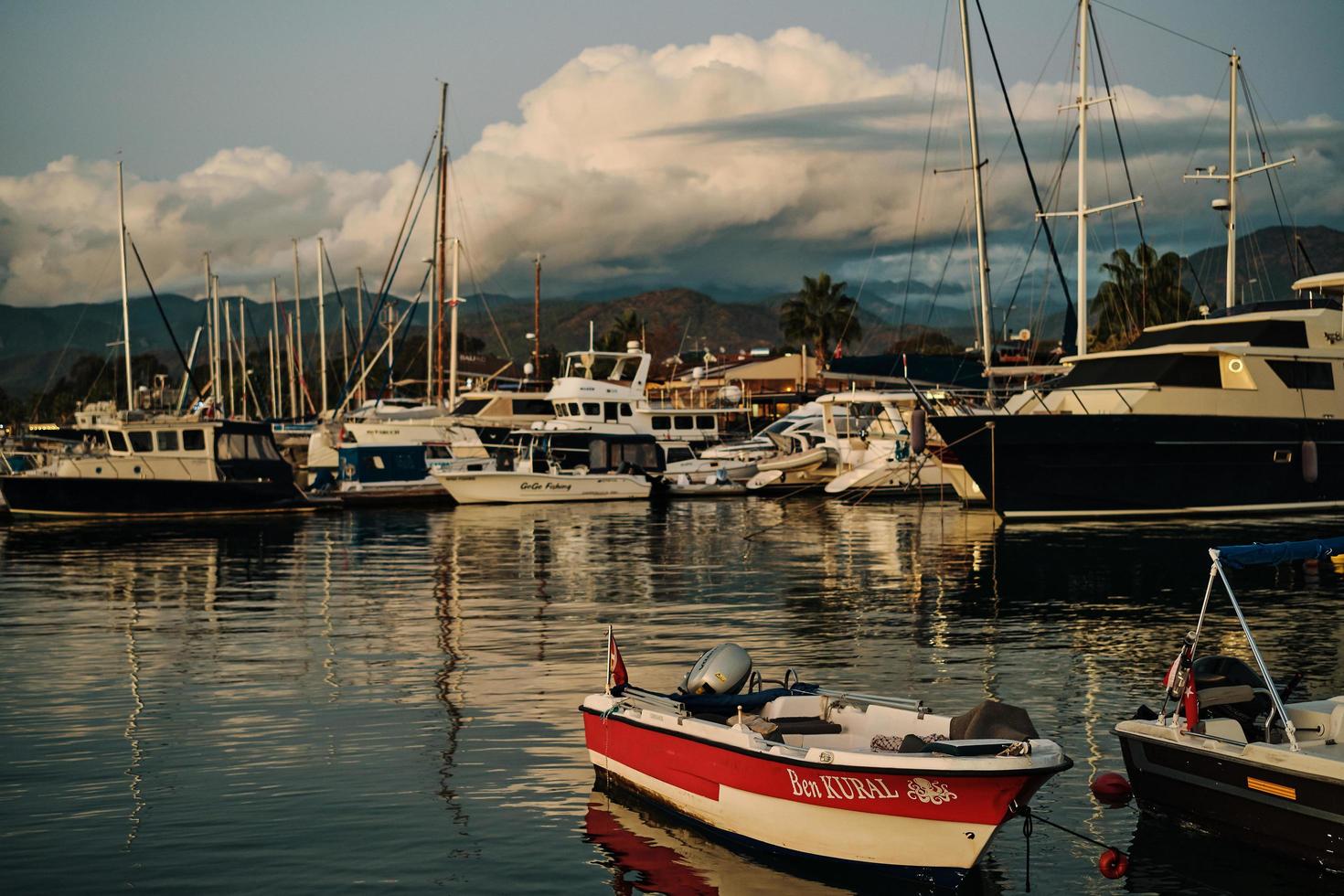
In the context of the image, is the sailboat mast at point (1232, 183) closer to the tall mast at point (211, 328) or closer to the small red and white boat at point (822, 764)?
the small red and white boat at point (822, 764)

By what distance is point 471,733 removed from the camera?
15367 mm

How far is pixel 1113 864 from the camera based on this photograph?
35.2ft

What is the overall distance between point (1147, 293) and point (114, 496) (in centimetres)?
7200

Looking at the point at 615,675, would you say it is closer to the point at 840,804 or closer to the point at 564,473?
the point at 840,804

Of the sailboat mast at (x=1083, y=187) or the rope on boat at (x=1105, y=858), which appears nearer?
the rope on boat at (x=1105, y=858)

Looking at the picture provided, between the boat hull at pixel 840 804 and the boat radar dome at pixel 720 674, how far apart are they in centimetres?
92

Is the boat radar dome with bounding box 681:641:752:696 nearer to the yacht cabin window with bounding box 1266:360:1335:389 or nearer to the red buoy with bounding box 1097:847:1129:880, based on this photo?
the red buoy with bounding box 1097:847:1129:880

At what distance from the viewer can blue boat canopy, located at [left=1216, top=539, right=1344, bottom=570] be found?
11789 millimetres

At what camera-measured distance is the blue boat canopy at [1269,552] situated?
11789 mm

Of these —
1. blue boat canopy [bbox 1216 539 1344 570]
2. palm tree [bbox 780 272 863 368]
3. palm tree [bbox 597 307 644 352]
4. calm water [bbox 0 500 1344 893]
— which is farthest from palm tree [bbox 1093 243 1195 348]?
Answer: blue boat canopy [bbox 1216 539 1344 570]

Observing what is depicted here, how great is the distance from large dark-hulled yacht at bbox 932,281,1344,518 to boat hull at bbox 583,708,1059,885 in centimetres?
2729

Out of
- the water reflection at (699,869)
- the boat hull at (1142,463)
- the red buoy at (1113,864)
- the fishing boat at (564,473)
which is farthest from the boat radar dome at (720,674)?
the fishing boat at (564,473)

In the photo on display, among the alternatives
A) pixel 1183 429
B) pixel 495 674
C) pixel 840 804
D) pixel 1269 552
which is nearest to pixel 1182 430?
pixel 1183 429

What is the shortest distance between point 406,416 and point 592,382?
43.4 ft
